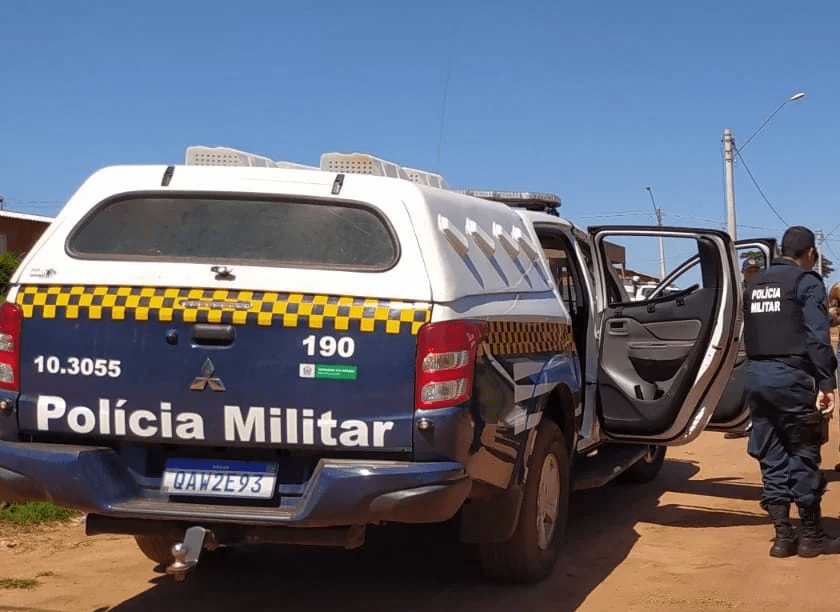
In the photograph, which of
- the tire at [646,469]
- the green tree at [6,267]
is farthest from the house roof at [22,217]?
the tire at [646,469]

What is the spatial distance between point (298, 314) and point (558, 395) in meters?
2.06

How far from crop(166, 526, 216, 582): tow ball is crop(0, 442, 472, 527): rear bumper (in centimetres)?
6

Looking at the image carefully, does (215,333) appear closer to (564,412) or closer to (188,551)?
(188,551)

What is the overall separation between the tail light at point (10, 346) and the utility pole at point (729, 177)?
74.5 ft

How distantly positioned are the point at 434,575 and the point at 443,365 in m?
1.91

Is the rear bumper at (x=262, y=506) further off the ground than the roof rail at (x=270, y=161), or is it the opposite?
the roof rail at (x=270, y=161)

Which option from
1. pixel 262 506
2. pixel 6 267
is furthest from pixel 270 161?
pixel 6 267

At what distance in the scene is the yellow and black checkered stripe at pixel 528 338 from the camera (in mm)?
5152

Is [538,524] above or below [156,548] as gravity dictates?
above

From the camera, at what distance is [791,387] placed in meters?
6.53

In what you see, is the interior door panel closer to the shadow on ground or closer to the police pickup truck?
the shadow on ground

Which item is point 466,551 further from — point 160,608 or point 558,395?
point 160,608

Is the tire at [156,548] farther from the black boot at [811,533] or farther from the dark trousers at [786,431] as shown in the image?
the black boot at [811,533]

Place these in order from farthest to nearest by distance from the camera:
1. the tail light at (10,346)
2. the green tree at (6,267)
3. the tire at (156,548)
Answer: the green tree at (6,267) < the tire at (156,548) < the tail light at (10,346)
